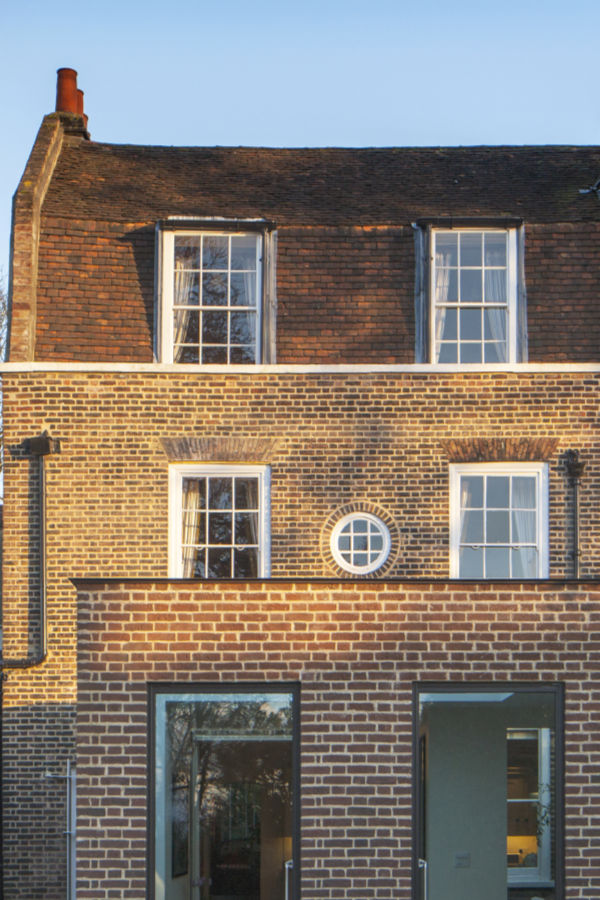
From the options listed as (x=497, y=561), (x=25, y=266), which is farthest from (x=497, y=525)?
(x=25, y=266)

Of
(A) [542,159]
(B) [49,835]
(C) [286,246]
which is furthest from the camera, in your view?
(A) [542,159]

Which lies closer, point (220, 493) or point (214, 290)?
point (220, 493)

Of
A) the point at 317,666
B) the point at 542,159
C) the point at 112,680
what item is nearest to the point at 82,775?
the point at 112,680

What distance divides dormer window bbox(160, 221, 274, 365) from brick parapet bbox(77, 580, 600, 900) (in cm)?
587

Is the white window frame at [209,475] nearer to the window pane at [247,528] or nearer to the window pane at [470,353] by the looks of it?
the window pane at [247,528]

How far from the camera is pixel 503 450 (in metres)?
14.2

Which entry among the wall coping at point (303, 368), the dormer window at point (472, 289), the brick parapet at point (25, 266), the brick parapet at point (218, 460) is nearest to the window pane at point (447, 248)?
the dormer window at point (472, 289)

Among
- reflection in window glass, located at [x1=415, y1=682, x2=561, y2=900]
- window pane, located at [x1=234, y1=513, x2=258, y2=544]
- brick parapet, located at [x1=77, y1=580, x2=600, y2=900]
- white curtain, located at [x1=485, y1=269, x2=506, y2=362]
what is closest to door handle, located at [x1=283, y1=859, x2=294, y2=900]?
brick parapet, located at [x1=77, y1=580, x2=600, y2=900]

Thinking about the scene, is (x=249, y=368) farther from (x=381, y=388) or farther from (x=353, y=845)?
(x=353, y=845)

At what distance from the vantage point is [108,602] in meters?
9.27

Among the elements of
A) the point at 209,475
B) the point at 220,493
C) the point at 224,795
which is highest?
the point at 209,475

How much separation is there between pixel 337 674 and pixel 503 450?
5794mm

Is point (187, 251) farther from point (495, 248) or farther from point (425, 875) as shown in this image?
point (425, 875)

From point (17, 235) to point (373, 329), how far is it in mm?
4666
